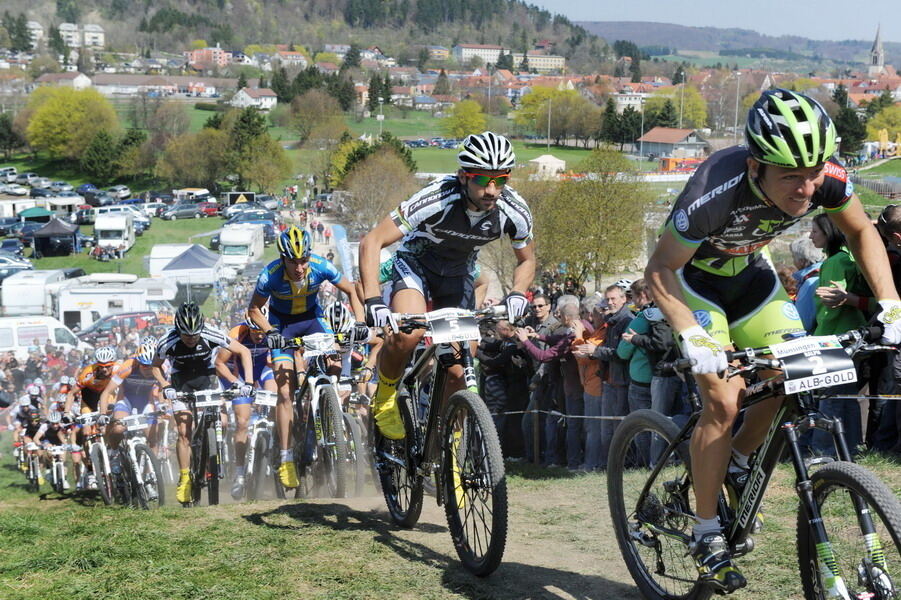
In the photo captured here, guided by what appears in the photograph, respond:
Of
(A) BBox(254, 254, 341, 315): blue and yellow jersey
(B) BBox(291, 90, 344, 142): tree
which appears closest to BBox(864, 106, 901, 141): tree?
(B) BBox(291, 90, 344, 142): tree

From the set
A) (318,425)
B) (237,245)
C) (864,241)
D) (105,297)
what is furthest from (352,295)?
(237,245)

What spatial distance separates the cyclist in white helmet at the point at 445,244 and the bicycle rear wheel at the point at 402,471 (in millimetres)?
156

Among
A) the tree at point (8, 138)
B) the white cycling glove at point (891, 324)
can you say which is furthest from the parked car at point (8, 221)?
the white cycling glove at point (891, 324)

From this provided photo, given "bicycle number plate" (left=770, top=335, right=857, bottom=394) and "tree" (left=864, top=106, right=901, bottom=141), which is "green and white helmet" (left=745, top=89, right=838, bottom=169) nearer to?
"bicycle number plate" (left=770, top=335, right=857, bottom=394)

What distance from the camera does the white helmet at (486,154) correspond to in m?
6.24

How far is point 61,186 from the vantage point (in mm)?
125938

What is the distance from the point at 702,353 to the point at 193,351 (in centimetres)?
791

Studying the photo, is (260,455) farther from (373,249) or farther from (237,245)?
(237,245)

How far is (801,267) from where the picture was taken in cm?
1073

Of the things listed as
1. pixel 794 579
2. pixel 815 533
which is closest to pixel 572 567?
pixel 794 579

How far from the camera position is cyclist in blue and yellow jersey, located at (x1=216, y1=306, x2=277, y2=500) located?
1077cm

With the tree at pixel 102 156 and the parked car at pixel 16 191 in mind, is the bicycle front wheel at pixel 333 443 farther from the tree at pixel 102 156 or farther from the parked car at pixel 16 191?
the tree at pixel 102 156

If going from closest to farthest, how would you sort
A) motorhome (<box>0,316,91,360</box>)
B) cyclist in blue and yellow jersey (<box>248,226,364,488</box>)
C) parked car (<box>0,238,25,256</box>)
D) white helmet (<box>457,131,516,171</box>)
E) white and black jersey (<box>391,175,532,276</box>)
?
white helmet (<box>457,131,516,171</box>), white and black jersey (<box>391,175,532,276</box>), cyclist in blue and yellow jersey (<box>248,226,364,488</box>), motorhome (<box>0,316,91,360</box>), parked car (<box>0,238,25,256</box>)

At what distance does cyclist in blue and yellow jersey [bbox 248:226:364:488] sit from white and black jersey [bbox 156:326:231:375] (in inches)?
22.8
